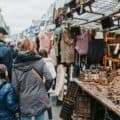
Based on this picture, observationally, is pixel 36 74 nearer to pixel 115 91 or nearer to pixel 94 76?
pixel 115 91

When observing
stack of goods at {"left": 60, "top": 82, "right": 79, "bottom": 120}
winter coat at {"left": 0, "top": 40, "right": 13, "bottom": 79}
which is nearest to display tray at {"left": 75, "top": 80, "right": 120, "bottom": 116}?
stack of goods at {"left": 60, "top": 82, "right": 79, "bottom": 120}

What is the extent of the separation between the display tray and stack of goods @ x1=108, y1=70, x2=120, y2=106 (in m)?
0.06

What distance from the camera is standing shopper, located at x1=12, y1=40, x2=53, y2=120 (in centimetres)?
532

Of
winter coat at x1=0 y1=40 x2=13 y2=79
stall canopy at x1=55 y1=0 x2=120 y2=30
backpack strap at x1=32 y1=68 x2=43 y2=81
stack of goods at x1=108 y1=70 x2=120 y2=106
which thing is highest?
stall canopy at x1=55 y1=0 x2=120 y2=30

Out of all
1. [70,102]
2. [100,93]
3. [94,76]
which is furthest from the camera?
[70,102]

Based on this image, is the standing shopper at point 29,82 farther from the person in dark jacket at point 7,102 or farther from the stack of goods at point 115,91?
the stack of goods at point 115,91

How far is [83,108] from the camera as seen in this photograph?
23.3 feet

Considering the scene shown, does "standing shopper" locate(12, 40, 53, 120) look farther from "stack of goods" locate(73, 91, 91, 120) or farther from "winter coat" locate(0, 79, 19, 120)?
"stack of goods" locate(73, 91, 91, 120)

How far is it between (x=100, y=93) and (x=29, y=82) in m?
1.22

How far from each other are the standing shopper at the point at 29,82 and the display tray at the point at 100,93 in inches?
32.1

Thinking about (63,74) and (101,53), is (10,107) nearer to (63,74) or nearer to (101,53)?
(101,53)

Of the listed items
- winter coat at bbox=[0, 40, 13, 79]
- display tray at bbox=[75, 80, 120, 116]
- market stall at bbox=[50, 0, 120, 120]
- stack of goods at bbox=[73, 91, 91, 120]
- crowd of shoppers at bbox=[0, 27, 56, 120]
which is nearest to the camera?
display tray at bbox=[75, 80, 120, 116]

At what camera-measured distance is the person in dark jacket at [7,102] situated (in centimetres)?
514

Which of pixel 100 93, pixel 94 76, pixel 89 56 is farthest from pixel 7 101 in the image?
pixel 89 56
